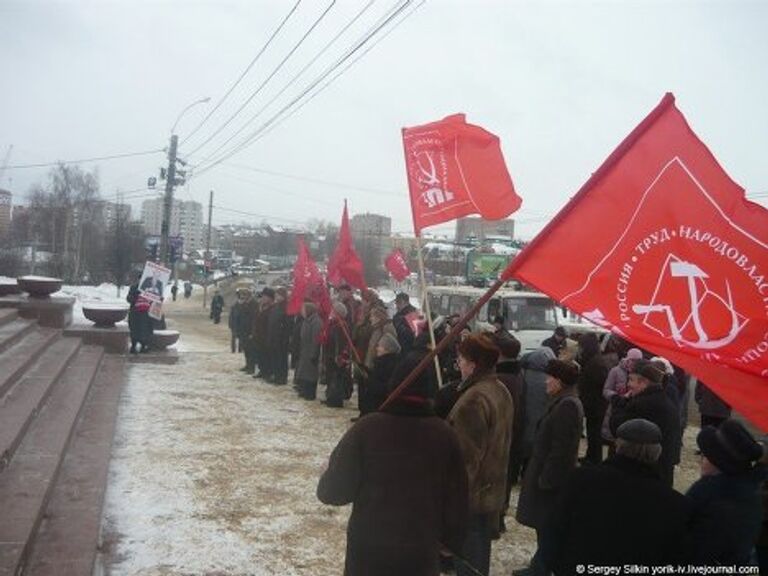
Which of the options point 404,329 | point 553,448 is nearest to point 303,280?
point 404,329

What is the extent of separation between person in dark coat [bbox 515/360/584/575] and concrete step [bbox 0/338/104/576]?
327cm

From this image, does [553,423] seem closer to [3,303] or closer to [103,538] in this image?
[103,538]

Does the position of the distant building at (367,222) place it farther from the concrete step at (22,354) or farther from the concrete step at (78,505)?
the concrete step at (78,505)

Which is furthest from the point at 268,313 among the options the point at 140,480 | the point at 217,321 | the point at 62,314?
the point at 217,321

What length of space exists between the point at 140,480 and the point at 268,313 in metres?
6.42

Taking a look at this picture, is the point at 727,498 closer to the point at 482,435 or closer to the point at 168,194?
the point at 482,435

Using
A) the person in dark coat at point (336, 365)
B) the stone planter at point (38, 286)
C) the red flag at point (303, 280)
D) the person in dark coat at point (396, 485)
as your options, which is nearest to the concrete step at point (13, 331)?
the stone planter at point (38, 286)

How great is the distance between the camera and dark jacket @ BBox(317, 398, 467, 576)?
291cm

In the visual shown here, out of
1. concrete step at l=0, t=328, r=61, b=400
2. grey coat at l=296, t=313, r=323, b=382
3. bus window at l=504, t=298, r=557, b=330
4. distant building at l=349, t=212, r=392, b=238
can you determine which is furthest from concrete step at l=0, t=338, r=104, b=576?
distant building at l=349, t=212, r=392, b=238

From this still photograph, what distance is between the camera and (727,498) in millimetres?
2906

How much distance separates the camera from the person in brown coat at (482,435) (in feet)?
12.4

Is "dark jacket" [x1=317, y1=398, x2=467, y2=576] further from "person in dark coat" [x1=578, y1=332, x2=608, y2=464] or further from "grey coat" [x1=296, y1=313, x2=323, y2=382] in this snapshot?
"grey coat" [x1=296, y1=313, x2=323, y2=382]

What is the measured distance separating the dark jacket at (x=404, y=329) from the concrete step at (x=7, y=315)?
5.92 m

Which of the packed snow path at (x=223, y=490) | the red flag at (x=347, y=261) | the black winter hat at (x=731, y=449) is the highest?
the red flag at (x=347, y=261)
